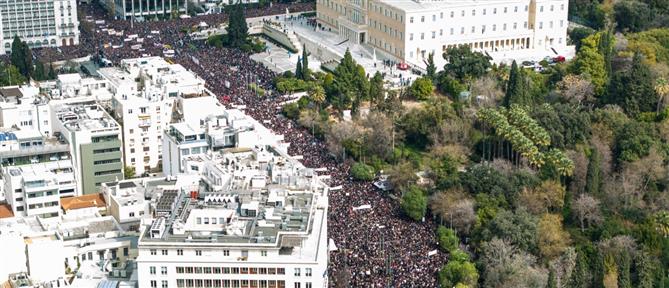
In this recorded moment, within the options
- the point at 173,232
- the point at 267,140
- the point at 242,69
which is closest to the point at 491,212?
the point at 267,140

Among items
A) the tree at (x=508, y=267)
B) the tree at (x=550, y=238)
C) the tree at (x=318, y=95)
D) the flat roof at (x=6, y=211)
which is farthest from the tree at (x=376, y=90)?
the flat roof at (x=6, y=211)

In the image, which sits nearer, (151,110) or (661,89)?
(151,110)

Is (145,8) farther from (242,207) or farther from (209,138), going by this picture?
(242,207)

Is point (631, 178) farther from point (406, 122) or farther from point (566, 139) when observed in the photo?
point (406, 122)

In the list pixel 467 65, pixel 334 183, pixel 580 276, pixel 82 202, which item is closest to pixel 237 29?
pixel 467 65

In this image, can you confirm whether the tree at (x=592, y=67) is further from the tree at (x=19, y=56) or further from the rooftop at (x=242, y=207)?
the tree at (x=19, y=56)

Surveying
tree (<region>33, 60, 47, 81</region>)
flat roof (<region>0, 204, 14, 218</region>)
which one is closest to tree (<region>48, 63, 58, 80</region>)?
tree (<region>33, 60, 47, 81</region>)

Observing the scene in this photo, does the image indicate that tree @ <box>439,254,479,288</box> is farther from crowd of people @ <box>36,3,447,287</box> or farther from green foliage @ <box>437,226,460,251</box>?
green foliage @ <box>437,226,460,251</box>
